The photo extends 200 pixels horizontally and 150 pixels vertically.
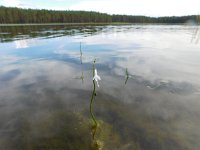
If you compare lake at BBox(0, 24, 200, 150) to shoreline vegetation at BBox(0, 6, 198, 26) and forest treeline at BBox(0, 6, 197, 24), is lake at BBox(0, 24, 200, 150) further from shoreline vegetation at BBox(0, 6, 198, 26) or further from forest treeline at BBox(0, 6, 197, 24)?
forest treeline at BBox(0, 6, 197, 24)

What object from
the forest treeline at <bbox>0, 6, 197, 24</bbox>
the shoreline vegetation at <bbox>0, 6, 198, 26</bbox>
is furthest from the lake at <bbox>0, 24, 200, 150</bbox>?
the forest treeline at <bbox>0, 6, 197, 24</bbox>

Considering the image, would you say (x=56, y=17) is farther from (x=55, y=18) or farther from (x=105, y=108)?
(x=105, y=108)

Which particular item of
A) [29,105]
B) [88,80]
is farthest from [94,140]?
[88,80]

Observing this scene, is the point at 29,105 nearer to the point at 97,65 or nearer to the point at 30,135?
the point at 30,135

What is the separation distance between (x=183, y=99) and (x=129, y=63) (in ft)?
20.3

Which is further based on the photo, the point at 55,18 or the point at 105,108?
the point at 55,18

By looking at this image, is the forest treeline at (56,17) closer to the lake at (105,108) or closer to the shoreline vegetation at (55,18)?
the shoreline vegetation at (55,18)

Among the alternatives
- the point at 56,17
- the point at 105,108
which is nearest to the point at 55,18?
the point at 56,17

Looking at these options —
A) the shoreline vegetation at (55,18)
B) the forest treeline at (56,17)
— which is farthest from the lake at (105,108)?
the forest treeline at (56,17)

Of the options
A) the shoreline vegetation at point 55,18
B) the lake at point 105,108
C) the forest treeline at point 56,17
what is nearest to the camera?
the lake at point 105,108

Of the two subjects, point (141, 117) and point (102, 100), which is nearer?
point (141, 117)

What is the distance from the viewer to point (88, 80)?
9.64 metres

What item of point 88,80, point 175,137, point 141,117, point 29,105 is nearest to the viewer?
point 175,137

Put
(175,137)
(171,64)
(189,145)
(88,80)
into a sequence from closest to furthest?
(189,145), (175,137), (88,80), (171,64)
